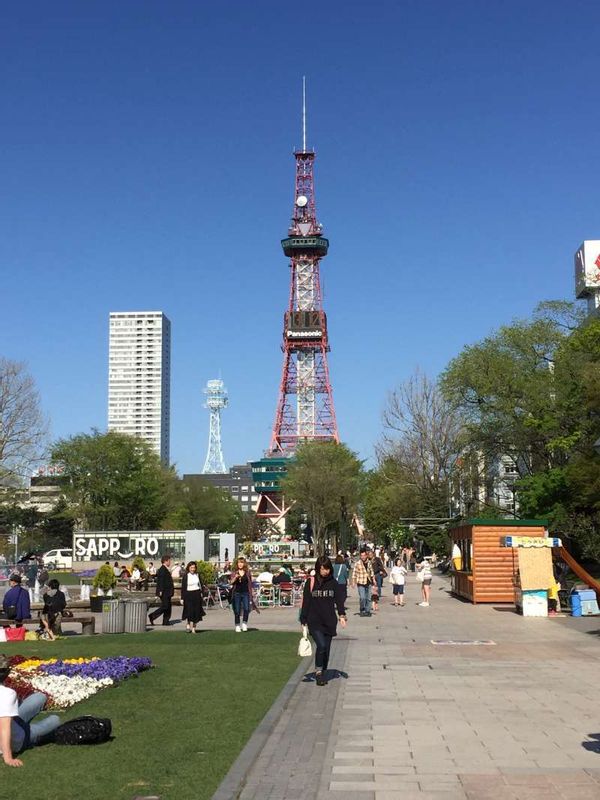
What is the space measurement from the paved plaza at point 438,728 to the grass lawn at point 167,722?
368mm

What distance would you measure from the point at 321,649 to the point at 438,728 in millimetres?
3561

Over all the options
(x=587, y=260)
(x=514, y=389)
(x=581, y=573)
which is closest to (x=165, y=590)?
(x=581, y=573)

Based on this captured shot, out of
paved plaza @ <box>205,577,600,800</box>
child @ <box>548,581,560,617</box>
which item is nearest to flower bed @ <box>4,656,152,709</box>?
paved plaza @ <box>205,577,600,800</box>

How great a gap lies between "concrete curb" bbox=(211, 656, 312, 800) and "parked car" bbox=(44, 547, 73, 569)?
56510 millimetres

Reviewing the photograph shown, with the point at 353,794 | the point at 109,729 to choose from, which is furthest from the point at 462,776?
the point at 109,729

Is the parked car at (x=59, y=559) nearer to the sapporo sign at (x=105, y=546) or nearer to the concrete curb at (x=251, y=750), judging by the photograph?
the sapporo sign at (x=105, y=546)

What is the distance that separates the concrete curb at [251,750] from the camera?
712cm

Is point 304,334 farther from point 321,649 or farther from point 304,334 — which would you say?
point 321,649

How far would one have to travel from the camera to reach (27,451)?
5372 centimetres

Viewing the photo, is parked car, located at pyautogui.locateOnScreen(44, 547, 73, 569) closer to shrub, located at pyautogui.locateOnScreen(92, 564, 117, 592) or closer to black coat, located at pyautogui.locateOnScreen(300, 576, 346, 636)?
shrub, located at pyautogui.locateOnScreen(92, 564, 117, 592)

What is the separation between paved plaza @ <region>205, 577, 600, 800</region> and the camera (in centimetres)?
748

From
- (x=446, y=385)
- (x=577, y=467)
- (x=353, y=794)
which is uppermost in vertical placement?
(x=446, y=385)

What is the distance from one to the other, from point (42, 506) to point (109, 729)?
341ft

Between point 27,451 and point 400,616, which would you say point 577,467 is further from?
point 27,451
